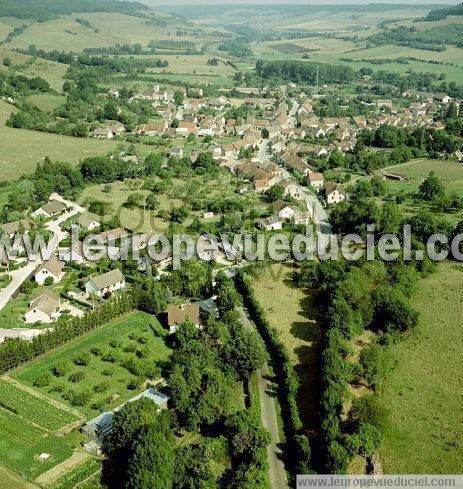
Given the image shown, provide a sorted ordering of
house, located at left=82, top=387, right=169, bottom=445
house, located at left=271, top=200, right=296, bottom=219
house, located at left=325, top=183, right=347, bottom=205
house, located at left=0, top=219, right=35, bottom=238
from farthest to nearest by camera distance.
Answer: house, located at left=325, top=183, right=347, bottom=205 → house, located at left=271, top=200, right=296, bottom=219 → house, located at left=0, top=219, right=35, bottom=238 → house, located at left=82, top=387, right=169, bottom=445

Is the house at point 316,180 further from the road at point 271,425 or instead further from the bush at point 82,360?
the bush at point 82,360

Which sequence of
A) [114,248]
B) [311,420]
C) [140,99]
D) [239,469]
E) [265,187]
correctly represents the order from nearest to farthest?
1. [239,469]
2. [311,420]
3. [114,248]
4. [265,187]
5. [140,99]

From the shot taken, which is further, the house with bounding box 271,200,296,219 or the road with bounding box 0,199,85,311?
the house with bounding box 271,200,296,219

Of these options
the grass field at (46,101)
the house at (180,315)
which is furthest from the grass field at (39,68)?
the house at (180,315)

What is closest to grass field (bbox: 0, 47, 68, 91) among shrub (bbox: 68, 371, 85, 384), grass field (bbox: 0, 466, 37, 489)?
shrub (bbox: 68, 371, 85, 384)

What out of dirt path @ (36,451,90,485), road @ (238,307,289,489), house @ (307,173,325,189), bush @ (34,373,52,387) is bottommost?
dirt path @ (36,451,90,485)

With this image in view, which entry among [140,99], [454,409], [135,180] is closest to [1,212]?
[135,180]

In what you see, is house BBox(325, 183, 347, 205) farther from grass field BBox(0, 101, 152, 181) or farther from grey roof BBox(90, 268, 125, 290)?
grass field BBox(0, 101, 152, 181)

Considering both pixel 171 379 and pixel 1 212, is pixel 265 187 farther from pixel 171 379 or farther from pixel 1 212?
pixel 171 379
